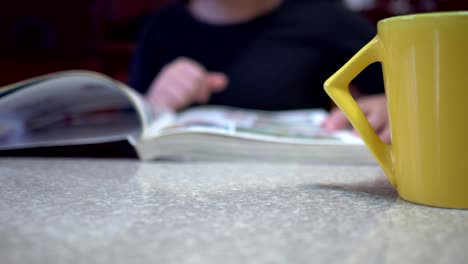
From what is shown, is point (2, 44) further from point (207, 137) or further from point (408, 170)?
point (408, 170)

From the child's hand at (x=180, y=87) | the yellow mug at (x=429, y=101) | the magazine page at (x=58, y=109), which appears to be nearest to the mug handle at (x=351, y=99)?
the yellow mug at (x=429, y=101)

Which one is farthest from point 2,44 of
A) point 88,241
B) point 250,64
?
point 88,241

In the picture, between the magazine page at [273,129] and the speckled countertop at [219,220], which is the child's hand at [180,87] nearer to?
the magazine page at [273,129]

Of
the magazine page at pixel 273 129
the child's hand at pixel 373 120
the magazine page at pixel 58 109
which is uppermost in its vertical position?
the magazine page at pixel 58 109

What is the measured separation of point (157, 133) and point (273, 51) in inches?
22.1

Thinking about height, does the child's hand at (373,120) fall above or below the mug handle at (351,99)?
below

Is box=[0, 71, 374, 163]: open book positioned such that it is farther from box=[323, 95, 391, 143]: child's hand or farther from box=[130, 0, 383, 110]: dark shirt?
box=[130, 0, 383, 110]: dark shirt

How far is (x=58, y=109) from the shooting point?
615 millimetres

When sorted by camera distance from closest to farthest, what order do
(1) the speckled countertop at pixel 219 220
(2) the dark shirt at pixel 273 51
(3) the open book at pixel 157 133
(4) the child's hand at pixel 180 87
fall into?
(1) the speckled countertop at pixel 219 220
(3) the open book at pixel 157 133
(4) the child's hand at pixel 180 87
(2) the dark shirt at pixel 273 51

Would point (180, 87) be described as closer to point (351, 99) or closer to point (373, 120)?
point (373, 120)

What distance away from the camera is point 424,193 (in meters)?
0.28

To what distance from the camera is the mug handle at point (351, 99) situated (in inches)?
12.0

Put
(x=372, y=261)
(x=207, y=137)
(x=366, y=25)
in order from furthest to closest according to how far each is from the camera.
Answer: (x=366, y=25) < (x=207, y=137) < (x=372, y=261)

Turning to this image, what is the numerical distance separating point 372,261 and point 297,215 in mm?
73
